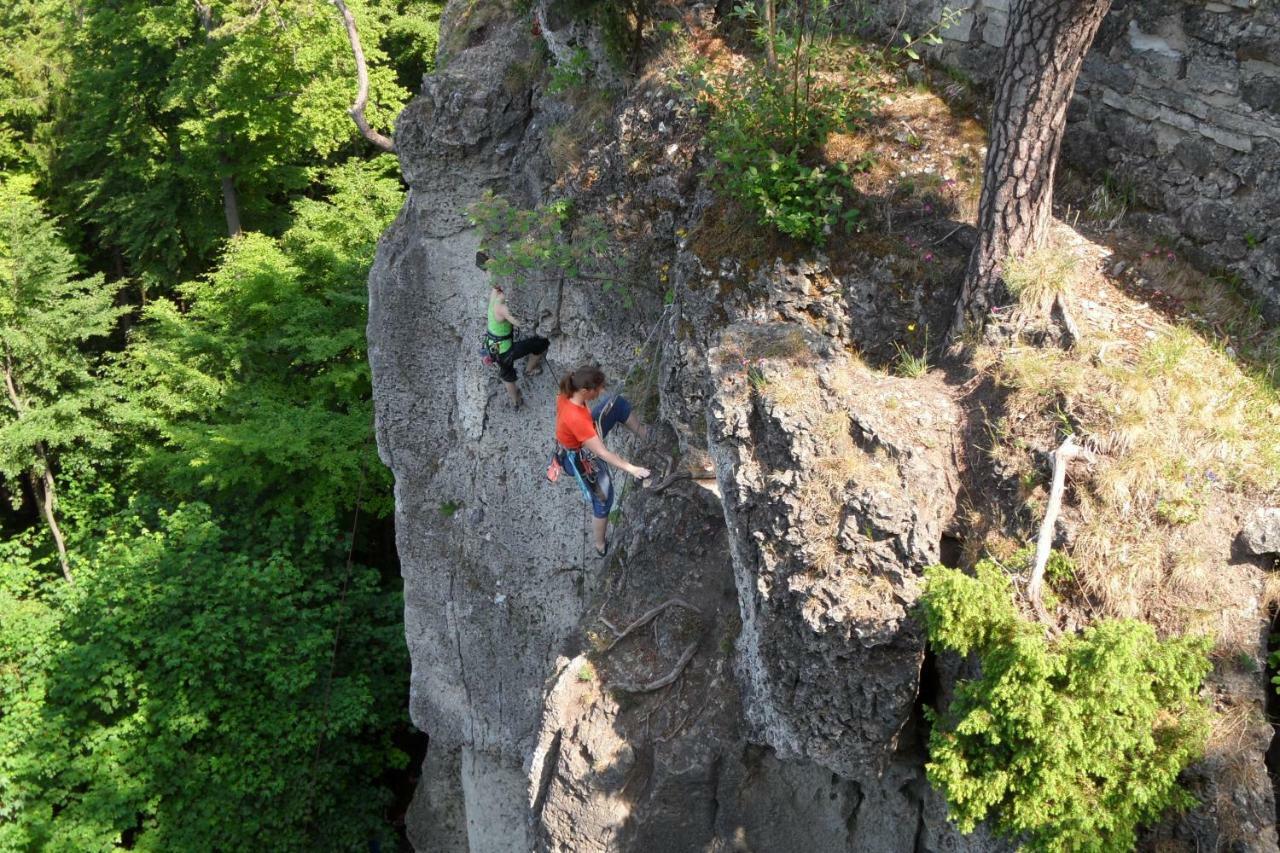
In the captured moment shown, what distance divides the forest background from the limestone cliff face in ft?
9.30

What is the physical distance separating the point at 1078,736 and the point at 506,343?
6793mm

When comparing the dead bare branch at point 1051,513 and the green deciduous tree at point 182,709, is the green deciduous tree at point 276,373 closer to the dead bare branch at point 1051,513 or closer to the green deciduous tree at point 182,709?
the green deciduous tree at point 182,709

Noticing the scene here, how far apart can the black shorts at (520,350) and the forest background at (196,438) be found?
5530 mm

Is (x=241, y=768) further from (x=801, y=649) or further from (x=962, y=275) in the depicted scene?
(x=962, y=275)

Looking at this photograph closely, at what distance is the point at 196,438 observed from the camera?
51.1ft

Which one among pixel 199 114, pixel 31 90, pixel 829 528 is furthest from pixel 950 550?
pixel 31 90

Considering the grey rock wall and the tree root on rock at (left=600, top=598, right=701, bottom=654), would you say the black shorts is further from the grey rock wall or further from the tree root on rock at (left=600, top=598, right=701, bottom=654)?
the grey rock wall

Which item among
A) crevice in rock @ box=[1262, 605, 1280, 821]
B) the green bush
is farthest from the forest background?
crevice in rock @ box=[1262, 605, 1280, 821]

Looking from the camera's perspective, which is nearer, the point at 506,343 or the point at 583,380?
the point at 583,380

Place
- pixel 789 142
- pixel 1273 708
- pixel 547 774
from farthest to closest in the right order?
pixel 789 142 < pixel 547 774 < pixel 1273 708

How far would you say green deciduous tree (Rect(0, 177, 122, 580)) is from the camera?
1738 centimetres

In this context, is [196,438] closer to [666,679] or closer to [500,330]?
[500,330]

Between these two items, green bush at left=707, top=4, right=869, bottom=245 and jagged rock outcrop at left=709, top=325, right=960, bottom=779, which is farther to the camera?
green bush at left=707, top=4, right=869, bottom=245

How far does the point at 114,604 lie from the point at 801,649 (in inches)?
452
